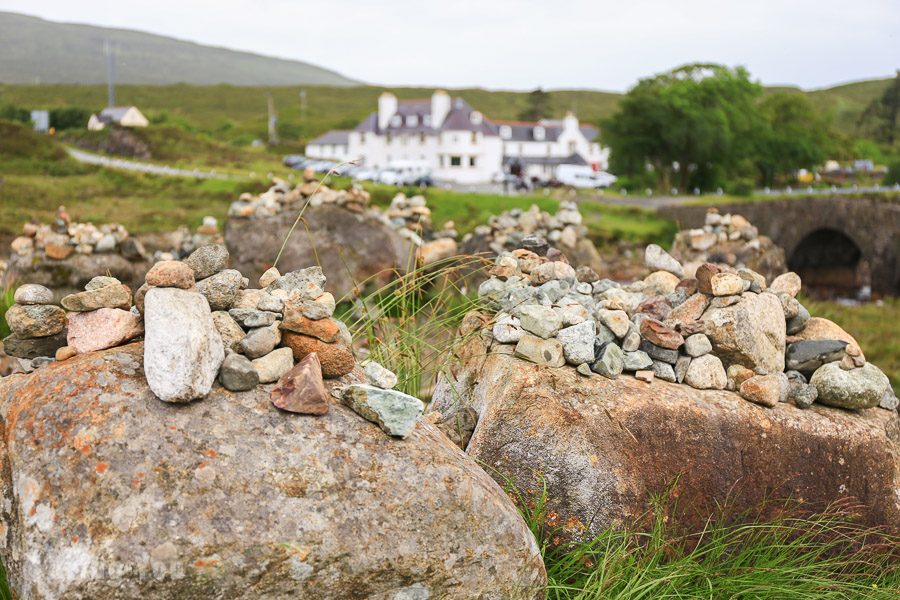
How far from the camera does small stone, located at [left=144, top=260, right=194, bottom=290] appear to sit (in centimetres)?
410


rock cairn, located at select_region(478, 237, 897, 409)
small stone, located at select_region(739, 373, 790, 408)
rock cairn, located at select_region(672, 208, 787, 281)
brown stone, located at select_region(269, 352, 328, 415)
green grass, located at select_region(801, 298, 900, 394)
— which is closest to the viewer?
brown stone, located at select_region(269, 352, 328, 415)

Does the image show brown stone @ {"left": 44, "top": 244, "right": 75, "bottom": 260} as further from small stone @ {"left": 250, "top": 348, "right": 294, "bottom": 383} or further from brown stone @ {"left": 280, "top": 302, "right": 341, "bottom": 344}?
small stone @ {"left": 250, "top": 348, "right": 294, "bottom": 383}

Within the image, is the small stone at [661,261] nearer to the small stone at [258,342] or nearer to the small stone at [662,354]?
the small stone at [662,354]

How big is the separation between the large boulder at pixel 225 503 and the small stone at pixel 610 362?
1.66 m

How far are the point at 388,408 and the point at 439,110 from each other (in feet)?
251

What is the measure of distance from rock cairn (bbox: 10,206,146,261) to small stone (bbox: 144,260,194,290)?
15536 mm

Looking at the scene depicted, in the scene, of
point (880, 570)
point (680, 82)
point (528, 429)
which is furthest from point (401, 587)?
point (680, 82)

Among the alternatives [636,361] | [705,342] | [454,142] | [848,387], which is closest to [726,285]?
[705,342]

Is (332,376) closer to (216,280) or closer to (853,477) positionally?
(216,280)

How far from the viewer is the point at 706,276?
621 cm

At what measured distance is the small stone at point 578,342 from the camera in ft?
18.6

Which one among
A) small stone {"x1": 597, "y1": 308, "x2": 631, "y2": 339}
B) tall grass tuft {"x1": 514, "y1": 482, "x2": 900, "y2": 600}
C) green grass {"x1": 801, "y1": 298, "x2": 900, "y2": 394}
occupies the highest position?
small stone {"x1": 597, "y1": 308, "x2": 631, "y2": 339}

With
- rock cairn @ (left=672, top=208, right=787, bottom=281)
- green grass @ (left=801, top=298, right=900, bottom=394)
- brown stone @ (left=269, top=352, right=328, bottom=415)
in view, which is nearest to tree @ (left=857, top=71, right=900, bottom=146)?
green grass @ (left=801, top=298, right=900, bottom=394)

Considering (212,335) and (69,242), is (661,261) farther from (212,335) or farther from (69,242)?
(69,242)
